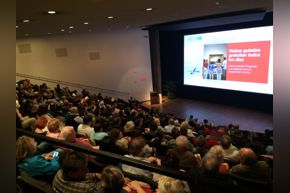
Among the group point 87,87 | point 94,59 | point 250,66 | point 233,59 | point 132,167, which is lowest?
point 132,167

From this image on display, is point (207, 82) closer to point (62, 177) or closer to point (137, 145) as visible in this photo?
point (137, 145)

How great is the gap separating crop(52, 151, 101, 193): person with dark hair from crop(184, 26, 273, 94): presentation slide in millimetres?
8491

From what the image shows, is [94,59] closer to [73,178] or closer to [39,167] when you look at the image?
[39,167]

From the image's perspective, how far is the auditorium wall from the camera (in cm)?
1218

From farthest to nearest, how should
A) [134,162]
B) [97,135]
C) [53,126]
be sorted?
[97,135], [53,126], [134,162]

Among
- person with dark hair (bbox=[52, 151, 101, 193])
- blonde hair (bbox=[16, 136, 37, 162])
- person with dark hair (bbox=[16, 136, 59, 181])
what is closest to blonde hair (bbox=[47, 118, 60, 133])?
blonde hair (bbox=[16, 136, 37, 162])

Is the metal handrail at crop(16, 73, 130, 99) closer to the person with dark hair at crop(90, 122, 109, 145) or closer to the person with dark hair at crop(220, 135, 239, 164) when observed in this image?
the person with dark hair at crop(90, 122, 109, 145)

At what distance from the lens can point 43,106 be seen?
6141 millimetres

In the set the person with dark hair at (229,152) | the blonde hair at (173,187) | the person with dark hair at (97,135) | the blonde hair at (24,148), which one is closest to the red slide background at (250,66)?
the person with dark hair at (229,152)

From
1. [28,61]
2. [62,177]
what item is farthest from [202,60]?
[62,177]

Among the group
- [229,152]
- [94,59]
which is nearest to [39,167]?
[229,152]

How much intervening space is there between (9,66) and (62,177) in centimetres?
140

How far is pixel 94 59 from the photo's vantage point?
12.8 meters

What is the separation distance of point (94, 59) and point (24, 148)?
1010cm
